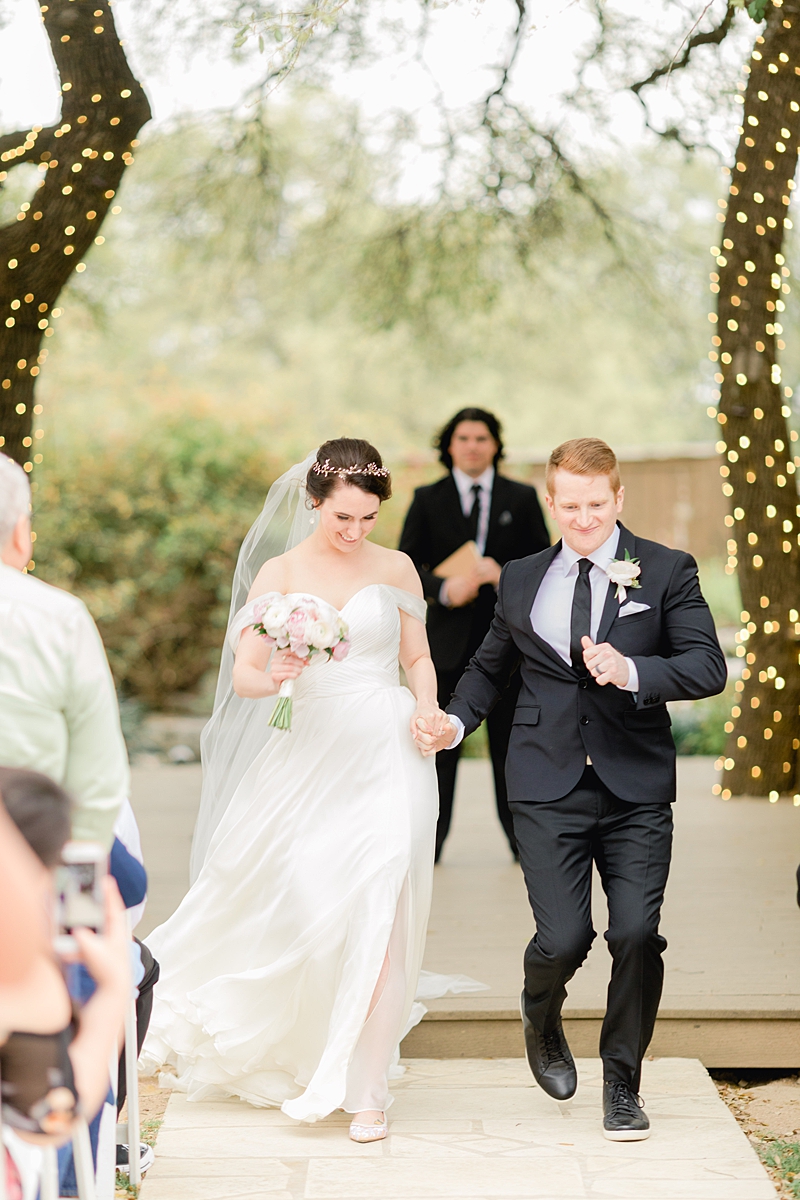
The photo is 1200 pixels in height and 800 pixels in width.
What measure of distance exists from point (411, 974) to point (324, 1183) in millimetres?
629

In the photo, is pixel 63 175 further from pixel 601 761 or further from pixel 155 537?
pixel 155 537

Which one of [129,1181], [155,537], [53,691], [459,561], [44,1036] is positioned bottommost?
[129,1181]

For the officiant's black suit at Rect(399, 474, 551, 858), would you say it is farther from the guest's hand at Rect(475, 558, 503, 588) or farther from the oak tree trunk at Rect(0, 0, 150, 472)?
the oak tree trunk at Rect(0, 0, 150, 472)

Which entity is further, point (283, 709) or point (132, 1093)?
point (283, 709)

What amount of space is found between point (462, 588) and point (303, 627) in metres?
2.33

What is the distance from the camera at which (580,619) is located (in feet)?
11.6

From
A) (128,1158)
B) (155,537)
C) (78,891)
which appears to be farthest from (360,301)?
(78,891)

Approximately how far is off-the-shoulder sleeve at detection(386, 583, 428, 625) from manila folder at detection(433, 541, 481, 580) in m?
1.81

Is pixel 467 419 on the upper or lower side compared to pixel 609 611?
upper

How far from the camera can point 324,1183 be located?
330cm

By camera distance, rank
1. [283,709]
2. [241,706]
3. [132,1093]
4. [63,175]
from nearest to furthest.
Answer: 1. [132,1093]
2. [283,709]
3. [241,706]
4. [63,175]

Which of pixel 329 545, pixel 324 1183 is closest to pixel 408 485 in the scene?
pixel 329 545

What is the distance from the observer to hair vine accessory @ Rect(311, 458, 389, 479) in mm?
3826

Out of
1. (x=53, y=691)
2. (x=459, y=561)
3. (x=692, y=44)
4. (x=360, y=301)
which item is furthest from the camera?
(x=360, y=301)
